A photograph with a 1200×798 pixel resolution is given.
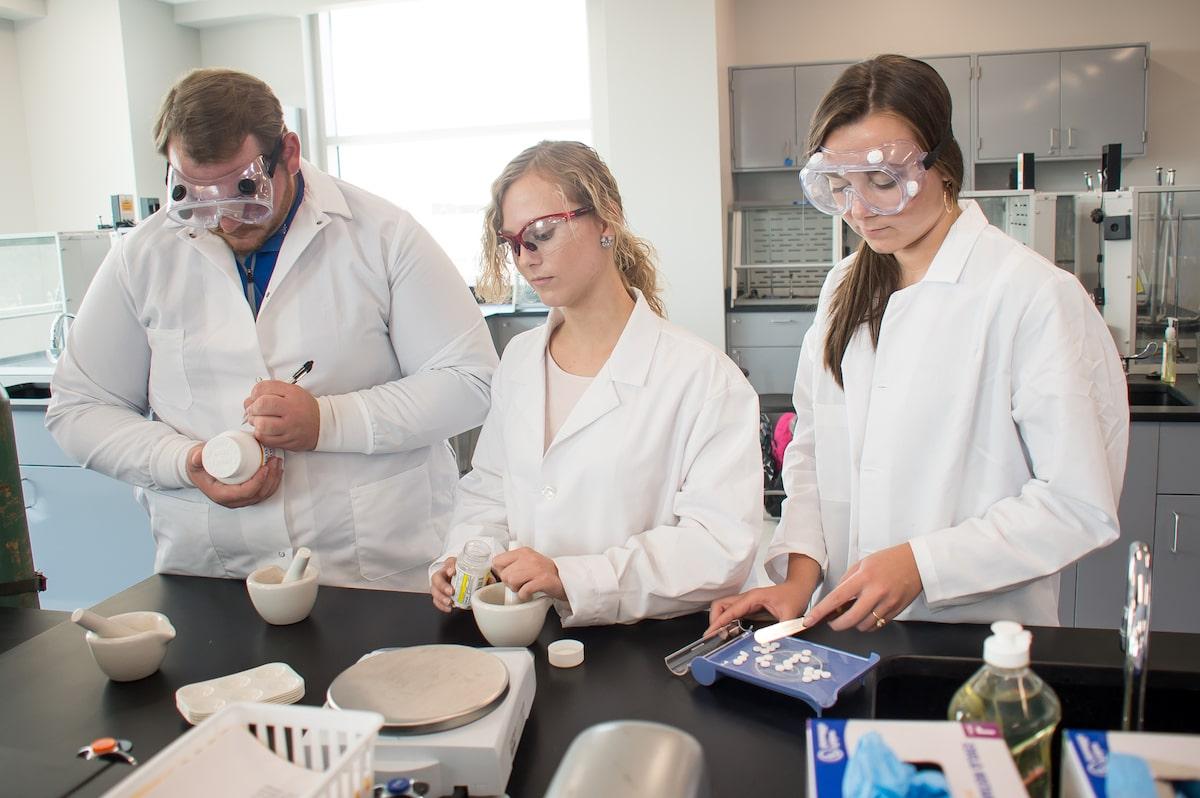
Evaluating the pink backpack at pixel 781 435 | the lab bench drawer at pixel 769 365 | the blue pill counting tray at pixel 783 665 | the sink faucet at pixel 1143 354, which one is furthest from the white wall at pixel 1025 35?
the blue pill counting tray at pixel 783 665

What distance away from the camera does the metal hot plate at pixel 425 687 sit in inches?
34.0

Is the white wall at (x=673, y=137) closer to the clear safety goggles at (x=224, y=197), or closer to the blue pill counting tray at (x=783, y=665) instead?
the clear safety goggles at (x=224, y=197)

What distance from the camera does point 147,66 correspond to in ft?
23.1

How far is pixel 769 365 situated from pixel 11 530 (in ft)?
16.3

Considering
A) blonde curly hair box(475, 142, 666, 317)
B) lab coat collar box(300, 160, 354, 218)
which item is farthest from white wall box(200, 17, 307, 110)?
blonde curly hair box(475, 142, 666, 317)

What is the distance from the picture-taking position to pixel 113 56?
685 centimetres

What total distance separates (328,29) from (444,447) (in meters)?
6.34

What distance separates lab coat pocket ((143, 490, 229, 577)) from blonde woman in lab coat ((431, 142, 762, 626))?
1.71 feet

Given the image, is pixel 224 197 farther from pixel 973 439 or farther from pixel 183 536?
pixel 973 439

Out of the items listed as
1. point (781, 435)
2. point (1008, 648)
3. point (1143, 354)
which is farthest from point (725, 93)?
point (1008, 648)

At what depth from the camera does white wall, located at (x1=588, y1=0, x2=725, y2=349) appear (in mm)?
5605

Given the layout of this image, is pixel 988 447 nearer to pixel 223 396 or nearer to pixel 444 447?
pixel 444 447

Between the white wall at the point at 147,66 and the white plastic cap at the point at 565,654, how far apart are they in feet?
22.6

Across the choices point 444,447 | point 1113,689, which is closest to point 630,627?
point 1113,689
